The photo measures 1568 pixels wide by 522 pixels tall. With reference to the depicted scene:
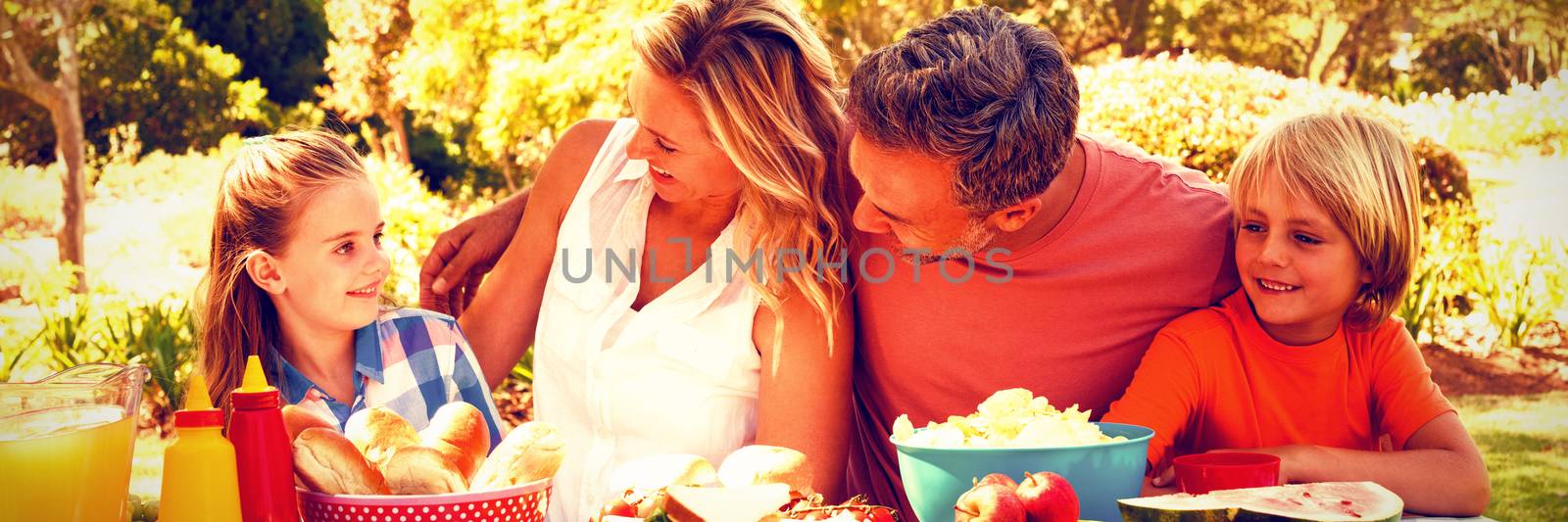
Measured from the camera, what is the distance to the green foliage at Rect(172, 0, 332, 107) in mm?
10508

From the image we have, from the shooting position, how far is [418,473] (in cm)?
142

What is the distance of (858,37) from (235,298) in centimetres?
866

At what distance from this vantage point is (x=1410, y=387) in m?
2.05

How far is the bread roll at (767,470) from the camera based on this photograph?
1.54 m

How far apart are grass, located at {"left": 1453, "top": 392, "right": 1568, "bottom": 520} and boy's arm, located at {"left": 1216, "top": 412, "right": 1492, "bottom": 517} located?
15.7 ft

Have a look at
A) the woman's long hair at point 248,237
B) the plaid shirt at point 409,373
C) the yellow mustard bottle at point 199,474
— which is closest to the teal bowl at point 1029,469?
the yellow mustard bottle at point 199,474

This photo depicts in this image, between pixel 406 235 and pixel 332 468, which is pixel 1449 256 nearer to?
pixel 406 235

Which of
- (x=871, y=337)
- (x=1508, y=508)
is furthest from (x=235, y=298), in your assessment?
(x=1508, y=508)

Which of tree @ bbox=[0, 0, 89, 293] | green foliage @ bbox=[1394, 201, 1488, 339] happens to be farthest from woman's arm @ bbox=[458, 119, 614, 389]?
tree @ bbox=[0, 0, 89, 293]

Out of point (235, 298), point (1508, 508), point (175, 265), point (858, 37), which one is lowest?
point (1508, 508)

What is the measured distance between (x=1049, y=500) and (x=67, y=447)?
3.52ft

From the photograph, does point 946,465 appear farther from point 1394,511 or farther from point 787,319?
point 787,319

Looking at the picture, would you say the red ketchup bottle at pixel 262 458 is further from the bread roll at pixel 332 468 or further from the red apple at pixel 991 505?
the red apple at pixel 991 505

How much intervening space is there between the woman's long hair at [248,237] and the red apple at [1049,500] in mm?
1342
